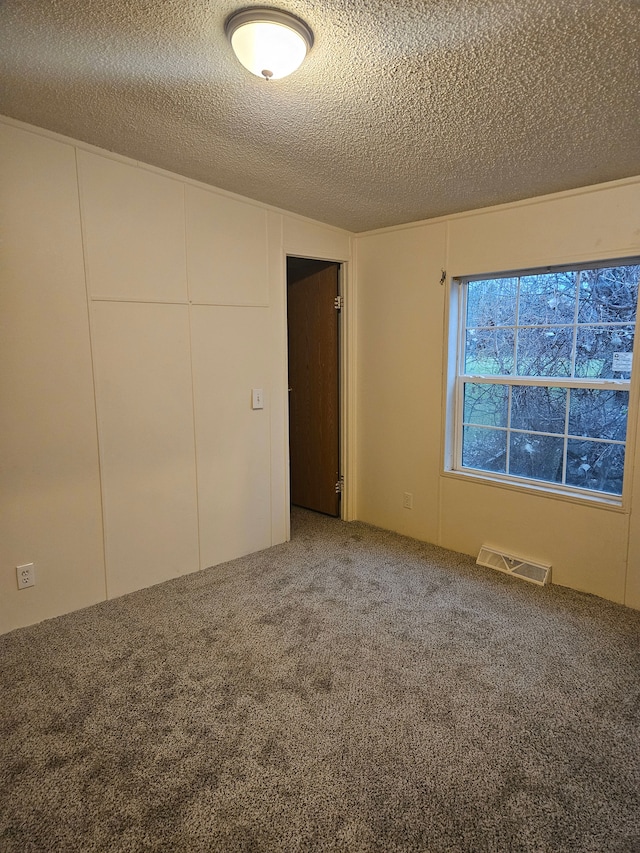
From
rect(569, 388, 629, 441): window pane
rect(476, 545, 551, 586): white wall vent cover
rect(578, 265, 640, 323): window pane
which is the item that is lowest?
rect(476, 545, 551, 586): white wall vent cover

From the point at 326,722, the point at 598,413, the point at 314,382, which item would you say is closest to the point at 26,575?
the point at 326,722

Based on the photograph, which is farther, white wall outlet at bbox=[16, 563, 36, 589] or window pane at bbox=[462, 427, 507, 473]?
window pane at bbox=[462, 427, 507, 473]

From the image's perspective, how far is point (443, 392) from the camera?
10.7 feet

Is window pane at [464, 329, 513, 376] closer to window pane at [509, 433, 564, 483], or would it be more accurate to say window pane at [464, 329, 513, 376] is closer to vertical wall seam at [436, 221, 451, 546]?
vertical wall seam at [436, 221, 451, 546]

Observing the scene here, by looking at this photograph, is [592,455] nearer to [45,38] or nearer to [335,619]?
[335,619]

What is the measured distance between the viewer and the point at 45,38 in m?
1.53

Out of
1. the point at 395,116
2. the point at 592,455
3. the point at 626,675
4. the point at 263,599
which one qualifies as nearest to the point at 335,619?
the point at 263,599

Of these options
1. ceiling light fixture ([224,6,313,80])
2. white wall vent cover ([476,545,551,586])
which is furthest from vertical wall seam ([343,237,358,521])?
ceiling light fixture ([224,6,313,80])

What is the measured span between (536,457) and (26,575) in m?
2.87

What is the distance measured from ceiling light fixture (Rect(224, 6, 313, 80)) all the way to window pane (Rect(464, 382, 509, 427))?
2.17 metres

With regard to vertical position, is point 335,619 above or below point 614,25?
below

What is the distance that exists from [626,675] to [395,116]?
2.47 m

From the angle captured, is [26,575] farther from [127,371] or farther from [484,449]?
[484,449]

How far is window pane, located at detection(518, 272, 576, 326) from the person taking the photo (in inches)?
108
